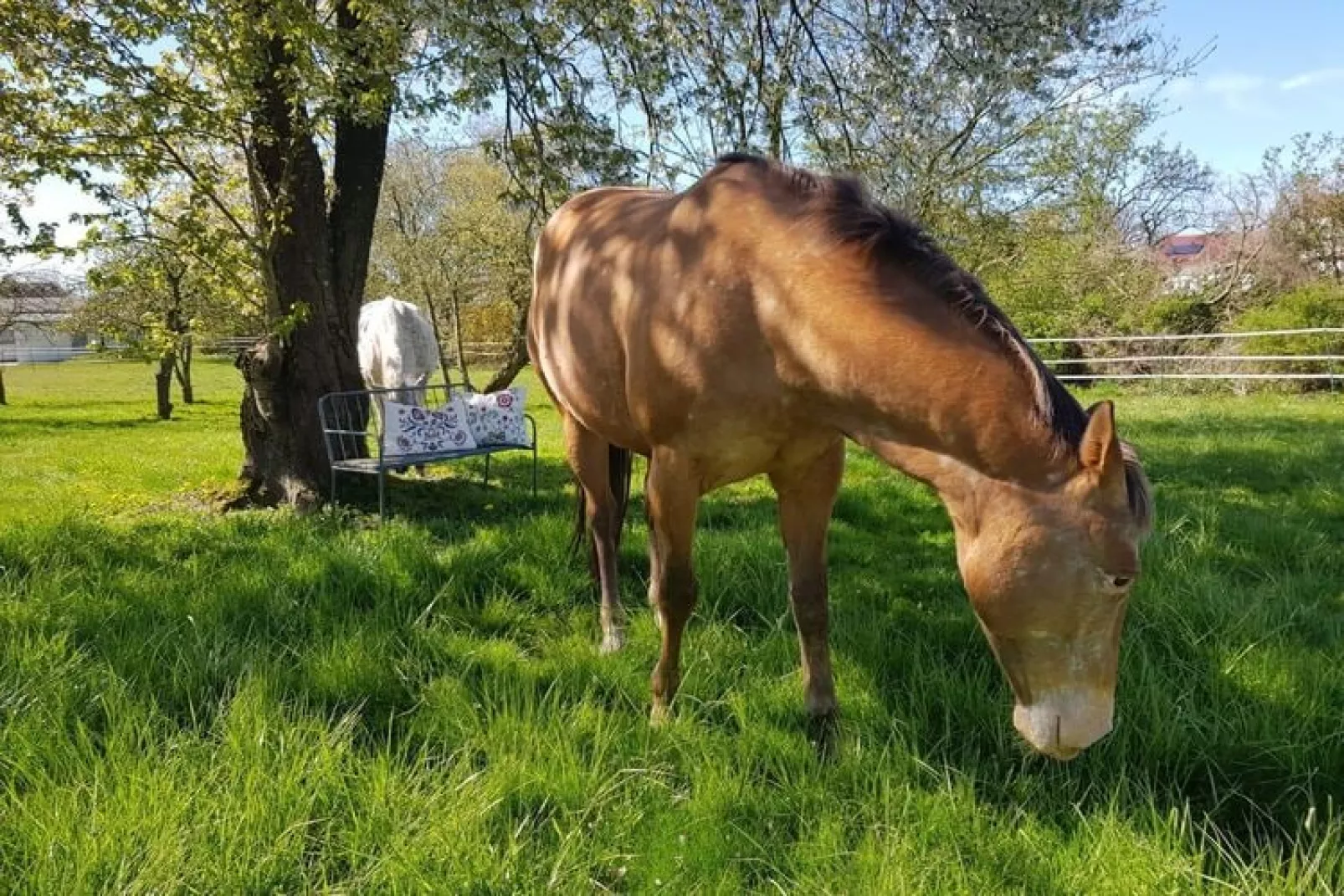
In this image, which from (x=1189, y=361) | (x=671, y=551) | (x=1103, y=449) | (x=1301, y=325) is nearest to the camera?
(x=1103, y=449)

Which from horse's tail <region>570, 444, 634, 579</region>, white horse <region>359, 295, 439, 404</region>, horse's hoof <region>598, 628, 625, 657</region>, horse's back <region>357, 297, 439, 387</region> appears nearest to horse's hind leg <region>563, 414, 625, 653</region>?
horse's hoof <region>598, 628, 625, 657</region>

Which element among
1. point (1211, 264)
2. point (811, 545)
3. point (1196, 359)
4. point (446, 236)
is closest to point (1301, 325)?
point (1196, 359)

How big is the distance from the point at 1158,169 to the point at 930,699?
3134 centimetres

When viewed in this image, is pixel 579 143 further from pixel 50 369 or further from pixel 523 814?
pixel 50 369

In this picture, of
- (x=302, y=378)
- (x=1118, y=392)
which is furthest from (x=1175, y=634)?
(x=1118, y=392)

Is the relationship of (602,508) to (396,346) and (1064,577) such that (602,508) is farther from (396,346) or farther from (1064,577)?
(396,346)

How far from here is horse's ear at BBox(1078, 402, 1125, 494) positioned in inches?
67.0

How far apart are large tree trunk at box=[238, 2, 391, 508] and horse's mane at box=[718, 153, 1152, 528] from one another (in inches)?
155

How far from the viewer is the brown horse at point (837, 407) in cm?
183

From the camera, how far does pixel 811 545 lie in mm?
2955

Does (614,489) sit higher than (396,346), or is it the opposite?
(396,346)

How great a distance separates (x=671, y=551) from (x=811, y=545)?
509mm

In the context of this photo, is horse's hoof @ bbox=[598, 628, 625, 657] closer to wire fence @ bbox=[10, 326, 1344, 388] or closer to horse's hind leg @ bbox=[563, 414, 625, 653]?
horse's hind leg @ bbox=[563, 414, 625, 653]

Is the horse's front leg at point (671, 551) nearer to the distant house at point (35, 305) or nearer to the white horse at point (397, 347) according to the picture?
the white horse at point (397, 347)
